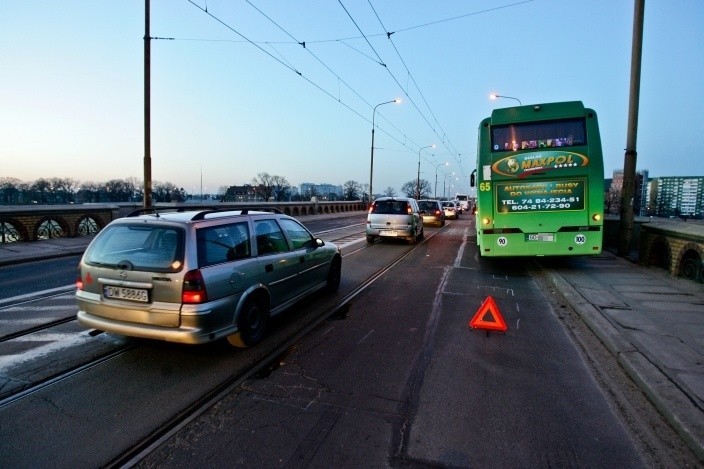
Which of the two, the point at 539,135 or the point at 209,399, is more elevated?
the point at 539,135

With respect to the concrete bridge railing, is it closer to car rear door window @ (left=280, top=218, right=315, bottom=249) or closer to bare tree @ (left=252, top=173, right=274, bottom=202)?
car rear door window @ (left=280, top=218, right=315, bottom=249)

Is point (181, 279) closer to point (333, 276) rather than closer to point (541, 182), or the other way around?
point (333, 276)

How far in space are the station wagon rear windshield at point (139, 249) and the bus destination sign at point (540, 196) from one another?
7587 mm

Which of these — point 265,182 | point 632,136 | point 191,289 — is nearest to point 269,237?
point 191,289

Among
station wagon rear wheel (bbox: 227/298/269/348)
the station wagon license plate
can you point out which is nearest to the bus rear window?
station wagon rear wheel (bbox: 227/298/269/348)

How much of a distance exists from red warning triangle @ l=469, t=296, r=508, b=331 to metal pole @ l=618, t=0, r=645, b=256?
339 inches

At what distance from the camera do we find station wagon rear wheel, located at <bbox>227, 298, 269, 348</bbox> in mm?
4605

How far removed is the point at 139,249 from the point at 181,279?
757 millimetres

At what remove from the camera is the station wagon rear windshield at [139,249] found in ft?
13.6

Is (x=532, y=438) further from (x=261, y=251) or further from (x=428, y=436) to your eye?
(x=261, y=251)

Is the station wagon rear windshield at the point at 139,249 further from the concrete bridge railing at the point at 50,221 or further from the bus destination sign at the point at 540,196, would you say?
the concrete bridge railing at the point at 50,221

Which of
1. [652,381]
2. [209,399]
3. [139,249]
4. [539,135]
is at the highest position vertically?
[539,135]

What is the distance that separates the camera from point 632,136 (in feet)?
37.6

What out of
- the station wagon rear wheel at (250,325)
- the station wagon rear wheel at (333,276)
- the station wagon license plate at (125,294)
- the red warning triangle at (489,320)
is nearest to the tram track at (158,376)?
the station wagon rear wheel at (250,325)
